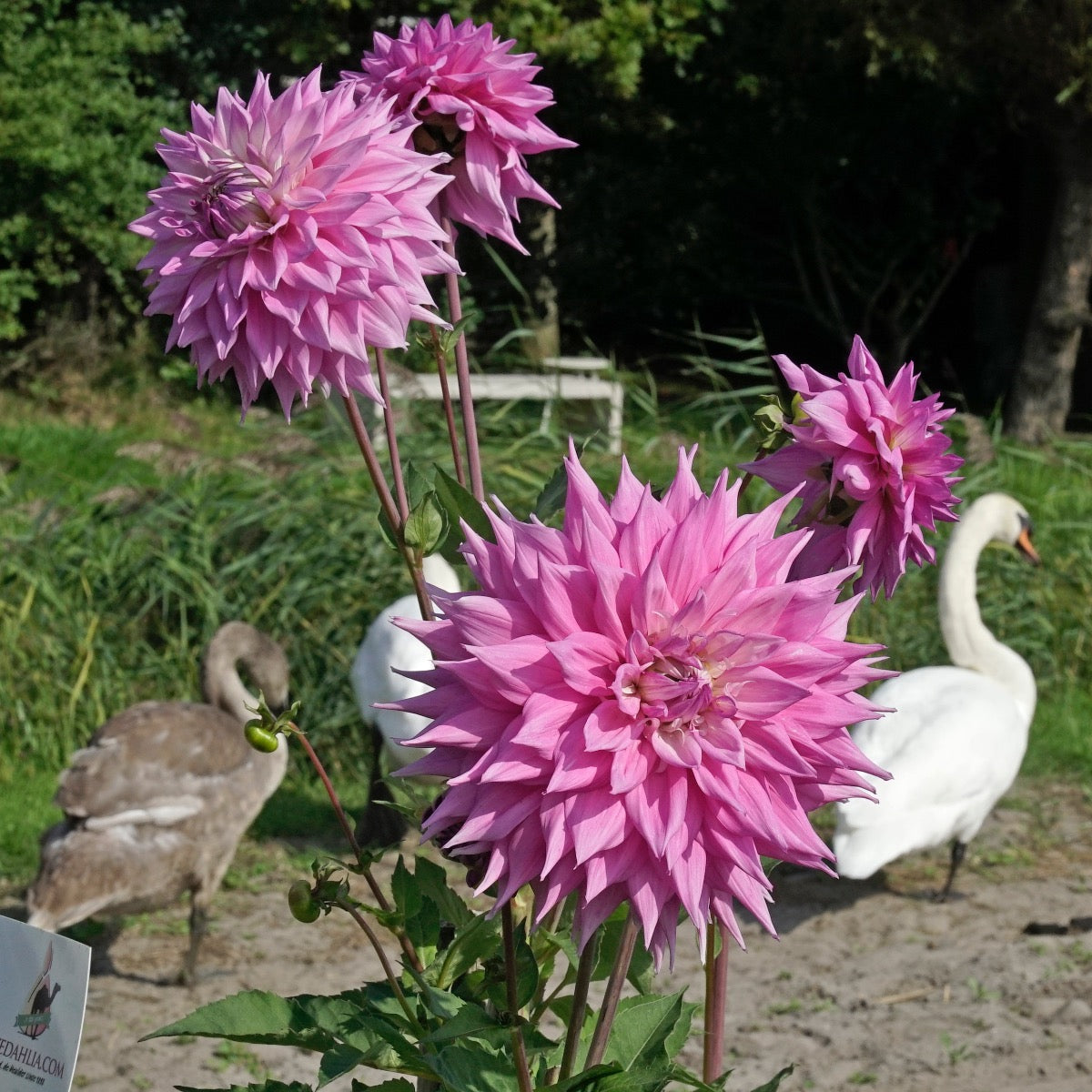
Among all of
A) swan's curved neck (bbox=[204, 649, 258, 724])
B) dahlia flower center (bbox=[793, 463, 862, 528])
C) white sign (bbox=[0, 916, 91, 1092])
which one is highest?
dahlia flower center (bbox=[793, 463, 862, 528])

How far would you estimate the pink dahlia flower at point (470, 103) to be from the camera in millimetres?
1434

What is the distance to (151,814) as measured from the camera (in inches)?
175

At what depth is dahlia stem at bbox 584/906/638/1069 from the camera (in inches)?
47.5

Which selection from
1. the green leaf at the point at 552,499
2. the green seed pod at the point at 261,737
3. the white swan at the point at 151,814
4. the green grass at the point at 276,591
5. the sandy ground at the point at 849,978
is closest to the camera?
the green seed pod at the point at 261,737

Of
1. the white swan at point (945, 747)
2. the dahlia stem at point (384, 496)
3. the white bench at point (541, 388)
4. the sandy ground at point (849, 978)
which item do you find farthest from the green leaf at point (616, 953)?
the white bench at point (541, 388)

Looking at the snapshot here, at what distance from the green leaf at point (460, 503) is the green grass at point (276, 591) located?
4168 mm

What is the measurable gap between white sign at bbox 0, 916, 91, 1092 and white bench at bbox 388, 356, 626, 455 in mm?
5474

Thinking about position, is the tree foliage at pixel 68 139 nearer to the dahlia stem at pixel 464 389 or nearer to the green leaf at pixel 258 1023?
the dahlia stem at pixel 464 389

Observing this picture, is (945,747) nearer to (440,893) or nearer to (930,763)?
(930,763)

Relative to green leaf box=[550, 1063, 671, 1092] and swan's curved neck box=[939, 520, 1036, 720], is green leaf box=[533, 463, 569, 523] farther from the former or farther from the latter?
swan's curved neck box=[939, 520, 1036, 720]

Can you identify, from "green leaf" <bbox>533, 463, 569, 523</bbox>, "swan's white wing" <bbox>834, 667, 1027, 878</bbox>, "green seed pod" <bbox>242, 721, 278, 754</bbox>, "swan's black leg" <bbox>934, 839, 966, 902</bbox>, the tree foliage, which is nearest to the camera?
"green seed pod" <bbox>242, 721, 278, 754</bbox>

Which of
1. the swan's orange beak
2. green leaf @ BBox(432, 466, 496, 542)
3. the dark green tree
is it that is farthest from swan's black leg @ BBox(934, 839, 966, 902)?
the dark green tree

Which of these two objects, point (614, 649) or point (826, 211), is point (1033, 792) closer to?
point (614, 649)

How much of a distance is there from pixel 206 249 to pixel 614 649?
478 millimetres
